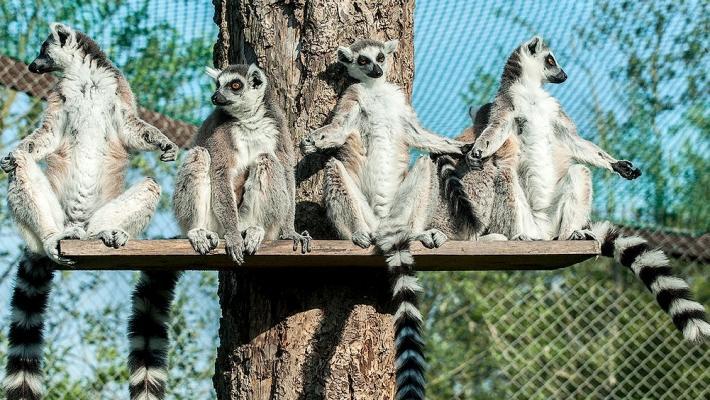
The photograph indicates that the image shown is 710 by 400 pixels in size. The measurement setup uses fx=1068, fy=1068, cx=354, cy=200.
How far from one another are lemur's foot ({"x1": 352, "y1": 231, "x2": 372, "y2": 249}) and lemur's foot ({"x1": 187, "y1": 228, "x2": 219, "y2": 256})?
66cm

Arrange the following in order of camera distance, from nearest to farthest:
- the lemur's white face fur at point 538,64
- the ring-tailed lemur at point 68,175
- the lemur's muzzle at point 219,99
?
the ring-tailed lemur at point 68,175
the lemur's muzzle at point 219,99
the lemur's white face fur at point 538,64

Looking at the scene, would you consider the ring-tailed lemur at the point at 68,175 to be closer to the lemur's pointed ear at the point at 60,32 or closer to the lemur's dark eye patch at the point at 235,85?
the lemur's pointed ear at the point at 60,32

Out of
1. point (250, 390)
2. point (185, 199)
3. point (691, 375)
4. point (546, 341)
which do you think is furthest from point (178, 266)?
point (691, 375)

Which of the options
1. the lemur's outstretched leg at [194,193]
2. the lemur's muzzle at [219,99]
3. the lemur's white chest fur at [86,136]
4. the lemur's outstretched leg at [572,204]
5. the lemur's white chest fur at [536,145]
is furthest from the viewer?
the lemur's white chest fur at [536,145]

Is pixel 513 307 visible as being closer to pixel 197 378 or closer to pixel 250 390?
pixel 197 378

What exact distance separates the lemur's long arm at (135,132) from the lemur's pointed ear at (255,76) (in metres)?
0.53

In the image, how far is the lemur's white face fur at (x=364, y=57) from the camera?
548 centimetres

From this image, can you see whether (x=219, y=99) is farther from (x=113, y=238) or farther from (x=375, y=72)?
(x=113, y=238)

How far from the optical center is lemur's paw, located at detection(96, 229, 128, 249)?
15.2ft

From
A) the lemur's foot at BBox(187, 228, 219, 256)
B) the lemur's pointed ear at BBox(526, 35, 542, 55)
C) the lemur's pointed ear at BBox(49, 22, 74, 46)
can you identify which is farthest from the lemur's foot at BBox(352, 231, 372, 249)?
the lemur's pointed ear at BBox(49, 22, 74, 46)

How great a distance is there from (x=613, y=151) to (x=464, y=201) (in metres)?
3.01

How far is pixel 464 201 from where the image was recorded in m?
5.97

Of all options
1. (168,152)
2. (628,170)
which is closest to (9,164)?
(168,152)

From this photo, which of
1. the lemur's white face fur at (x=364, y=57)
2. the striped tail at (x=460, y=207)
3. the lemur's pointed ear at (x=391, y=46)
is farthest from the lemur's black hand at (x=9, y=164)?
the striped tail at (x=460, y=207)
